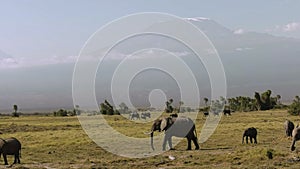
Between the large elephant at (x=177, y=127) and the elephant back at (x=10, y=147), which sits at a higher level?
the large elephant at (x=177, y=127)

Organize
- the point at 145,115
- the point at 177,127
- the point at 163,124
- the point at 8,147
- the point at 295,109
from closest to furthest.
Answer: the point at 8,147 → the point at 177,127 → the point at 163,124 → the point at 145,115 → the point at 295,109

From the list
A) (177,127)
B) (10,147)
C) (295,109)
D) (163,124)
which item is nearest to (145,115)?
(295,109)

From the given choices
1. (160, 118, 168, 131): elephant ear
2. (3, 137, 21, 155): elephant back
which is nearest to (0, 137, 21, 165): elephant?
(3, 137, 21, 155): elephant back

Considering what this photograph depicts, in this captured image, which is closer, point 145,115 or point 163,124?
point 163,124

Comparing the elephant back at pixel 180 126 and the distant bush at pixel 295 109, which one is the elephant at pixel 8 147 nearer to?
the elephant back at pixel 180 126

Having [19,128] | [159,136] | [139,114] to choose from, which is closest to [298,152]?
[159,136]

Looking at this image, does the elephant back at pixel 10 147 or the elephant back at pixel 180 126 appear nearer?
the elephant back at pixel 10 147

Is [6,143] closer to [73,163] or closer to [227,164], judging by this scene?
[73,163]

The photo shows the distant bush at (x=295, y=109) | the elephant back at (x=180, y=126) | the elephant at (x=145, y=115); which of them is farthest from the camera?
the distant bush at (x=295, y=109)

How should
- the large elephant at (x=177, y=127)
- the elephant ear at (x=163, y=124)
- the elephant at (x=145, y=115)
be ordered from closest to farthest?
the large elephant at (x=177, y=127) → the elephant ear at (x=163, y=124) → the elephant at (x=145, y=115)

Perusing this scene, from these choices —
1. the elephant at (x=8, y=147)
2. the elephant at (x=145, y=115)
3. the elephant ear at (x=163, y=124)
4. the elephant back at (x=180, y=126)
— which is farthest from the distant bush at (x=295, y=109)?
the elephant at (x=8, y=147)

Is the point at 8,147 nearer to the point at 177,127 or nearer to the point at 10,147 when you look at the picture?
the point at 10,147

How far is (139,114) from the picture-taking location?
6862cm

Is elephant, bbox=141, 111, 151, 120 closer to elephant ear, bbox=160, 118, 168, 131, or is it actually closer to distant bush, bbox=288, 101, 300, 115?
distant bush, bbox=288, 101, 300, 115
